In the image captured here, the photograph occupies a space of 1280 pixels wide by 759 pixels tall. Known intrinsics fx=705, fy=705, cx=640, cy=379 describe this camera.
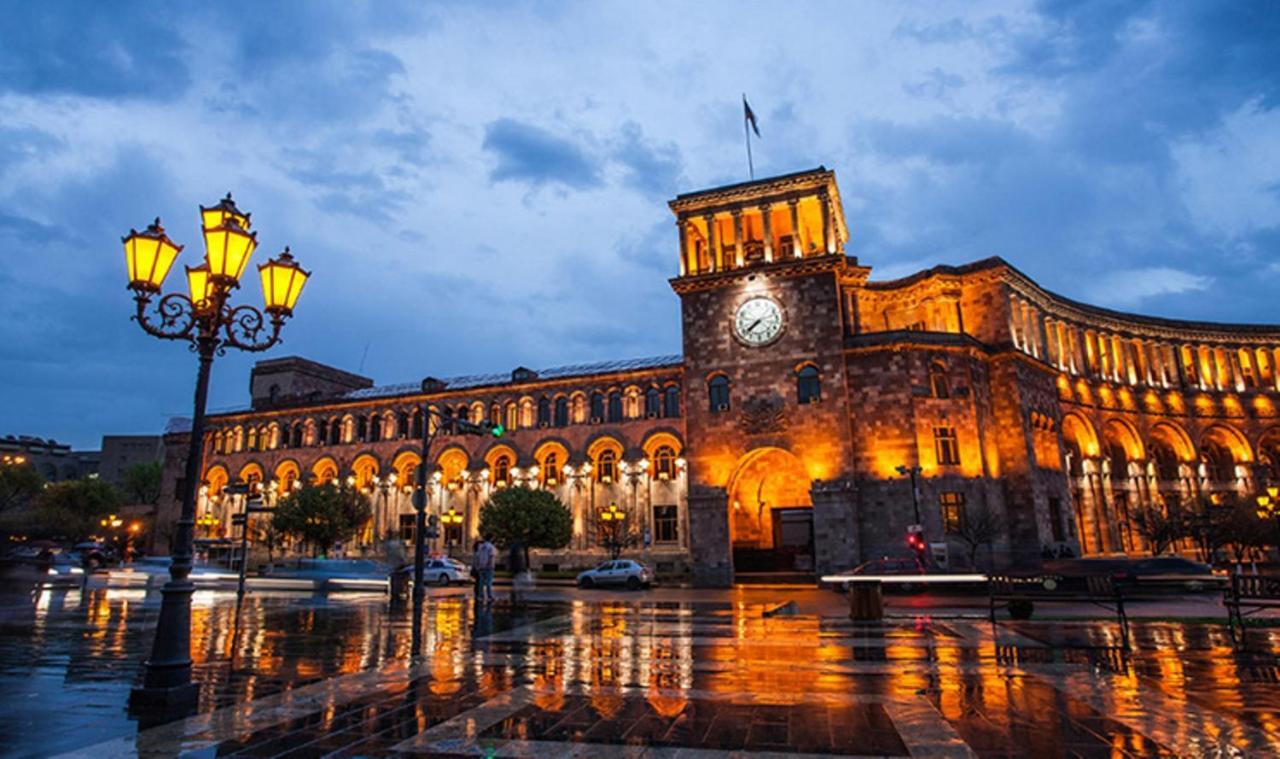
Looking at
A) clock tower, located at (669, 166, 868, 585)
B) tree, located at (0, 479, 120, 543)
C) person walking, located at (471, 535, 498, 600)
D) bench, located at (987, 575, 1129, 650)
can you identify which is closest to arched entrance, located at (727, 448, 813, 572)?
clock tower, located at (669, 166, 868, 585)

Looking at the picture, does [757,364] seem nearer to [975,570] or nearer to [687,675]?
[975,570]

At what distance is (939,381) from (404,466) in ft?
111

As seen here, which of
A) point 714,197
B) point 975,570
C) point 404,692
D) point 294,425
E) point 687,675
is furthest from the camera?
point 294,425

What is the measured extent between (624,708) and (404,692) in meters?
2.61

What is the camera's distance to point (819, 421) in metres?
32.4

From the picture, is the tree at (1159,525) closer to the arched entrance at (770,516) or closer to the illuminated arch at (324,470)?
the arched entrance at (770,516)

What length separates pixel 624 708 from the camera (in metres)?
7.11

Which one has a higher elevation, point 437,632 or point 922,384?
point 922,384

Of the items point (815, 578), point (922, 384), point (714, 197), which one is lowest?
point (815, 578)

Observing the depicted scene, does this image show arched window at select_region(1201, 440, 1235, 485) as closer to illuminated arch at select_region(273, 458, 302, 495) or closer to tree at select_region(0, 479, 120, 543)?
illuminated arch at select_region(273, 458, 302, 495)

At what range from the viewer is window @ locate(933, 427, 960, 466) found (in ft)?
108

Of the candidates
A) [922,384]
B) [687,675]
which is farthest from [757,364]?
[687,675]

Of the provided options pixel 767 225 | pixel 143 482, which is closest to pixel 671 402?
pixel 767 225

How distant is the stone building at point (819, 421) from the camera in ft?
107
